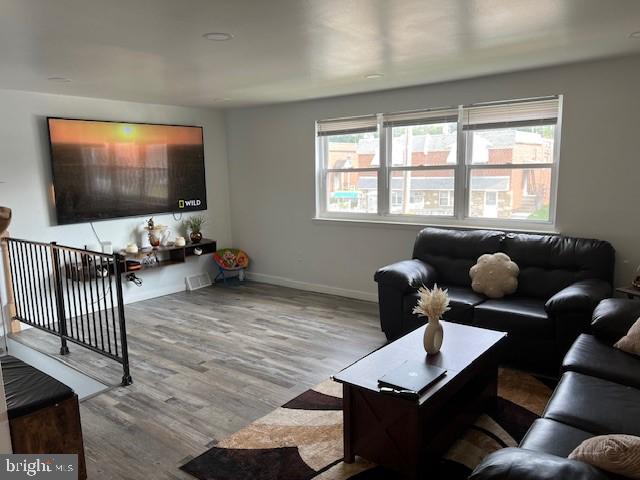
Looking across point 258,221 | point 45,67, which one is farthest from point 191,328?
point 45,67

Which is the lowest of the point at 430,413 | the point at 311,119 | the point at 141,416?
the point at 141,416

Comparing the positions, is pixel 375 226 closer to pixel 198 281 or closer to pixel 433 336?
pixel 198 281

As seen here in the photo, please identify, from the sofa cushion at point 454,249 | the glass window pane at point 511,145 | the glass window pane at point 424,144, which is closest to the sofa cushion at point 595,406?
the sofa cushion at point 454,249

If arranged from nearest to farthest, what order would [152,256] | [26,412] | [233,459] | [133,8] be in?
[26,412] < [133,8] < [233,459] < [152,256]

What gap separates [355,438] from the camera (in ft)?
7.60

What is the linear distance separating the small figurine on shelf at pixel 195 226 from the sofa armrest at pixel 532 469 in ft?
16.4

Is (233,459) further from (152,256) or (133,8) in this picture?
(152,256)

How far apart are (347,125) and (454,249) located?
198 centimetres

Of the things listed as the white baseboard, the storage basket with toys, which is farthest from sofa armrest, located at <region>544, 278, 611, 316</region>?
the storage basket with toys

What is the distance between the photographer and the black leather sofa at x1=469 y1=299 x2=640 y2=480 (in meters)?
1.28

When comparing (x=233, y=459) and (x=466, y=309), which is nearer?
(x=233, y=459)

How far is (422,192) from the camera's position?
16.0ft

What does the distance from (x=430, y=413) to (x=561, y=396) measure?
62 centimetres

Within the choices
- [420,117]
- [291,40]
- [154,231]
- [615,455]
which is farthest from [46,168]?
[615,455]
